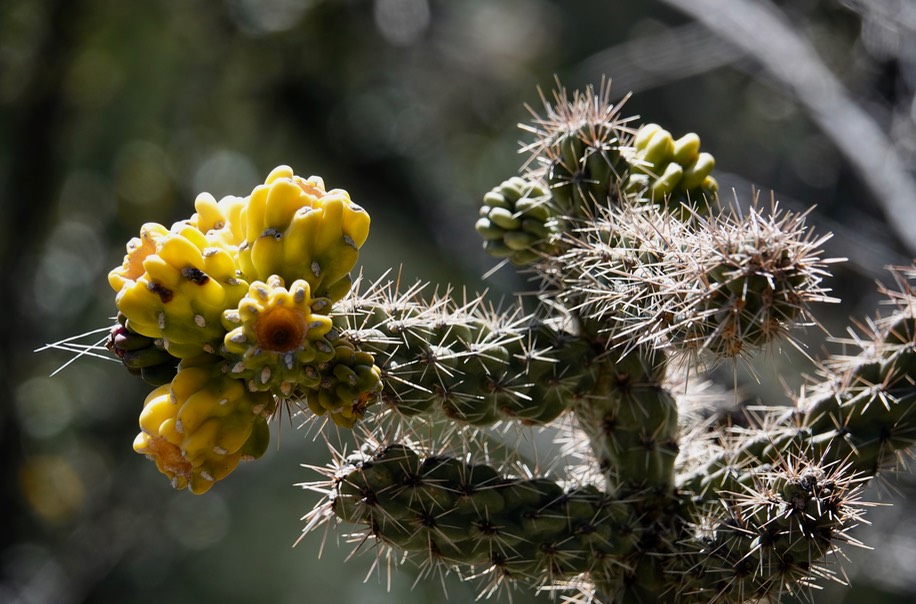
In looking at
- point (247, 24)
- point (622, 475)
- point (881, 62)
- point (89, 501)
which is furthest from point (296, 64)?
point (622, 475)

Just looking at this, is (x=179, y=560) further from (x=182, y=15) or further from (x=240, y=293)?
(x=240, y=293)

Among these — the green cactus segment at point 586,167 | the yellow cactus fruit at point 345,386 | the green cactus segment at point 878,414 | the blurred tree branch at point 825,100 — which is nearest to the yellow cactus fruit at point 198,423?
the yellow cactus fruit at point 345,386

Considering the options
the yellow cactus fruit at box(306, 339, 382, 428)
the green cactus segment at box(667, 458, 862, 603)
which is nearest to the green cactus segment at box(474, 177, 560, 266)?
the yellow cactus fruit at box(306, 339, 382, 428)

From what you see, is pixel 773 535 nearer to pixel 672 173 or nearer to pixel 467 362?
pixel 467 362

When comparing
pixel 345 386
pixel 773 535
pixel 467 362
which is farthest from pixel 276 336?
pixel 773 535

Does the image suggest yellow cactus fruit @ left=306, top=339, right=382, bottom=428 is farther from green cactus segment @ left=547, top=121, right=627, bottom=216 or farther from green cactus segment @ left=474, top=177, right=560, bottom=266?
green cactus segment @ left=547, top=121, right=627, bottom=216

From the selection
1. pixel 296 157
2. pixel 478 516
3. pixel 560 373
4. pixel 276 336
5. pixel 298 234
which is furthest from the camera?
pixel 296 157
